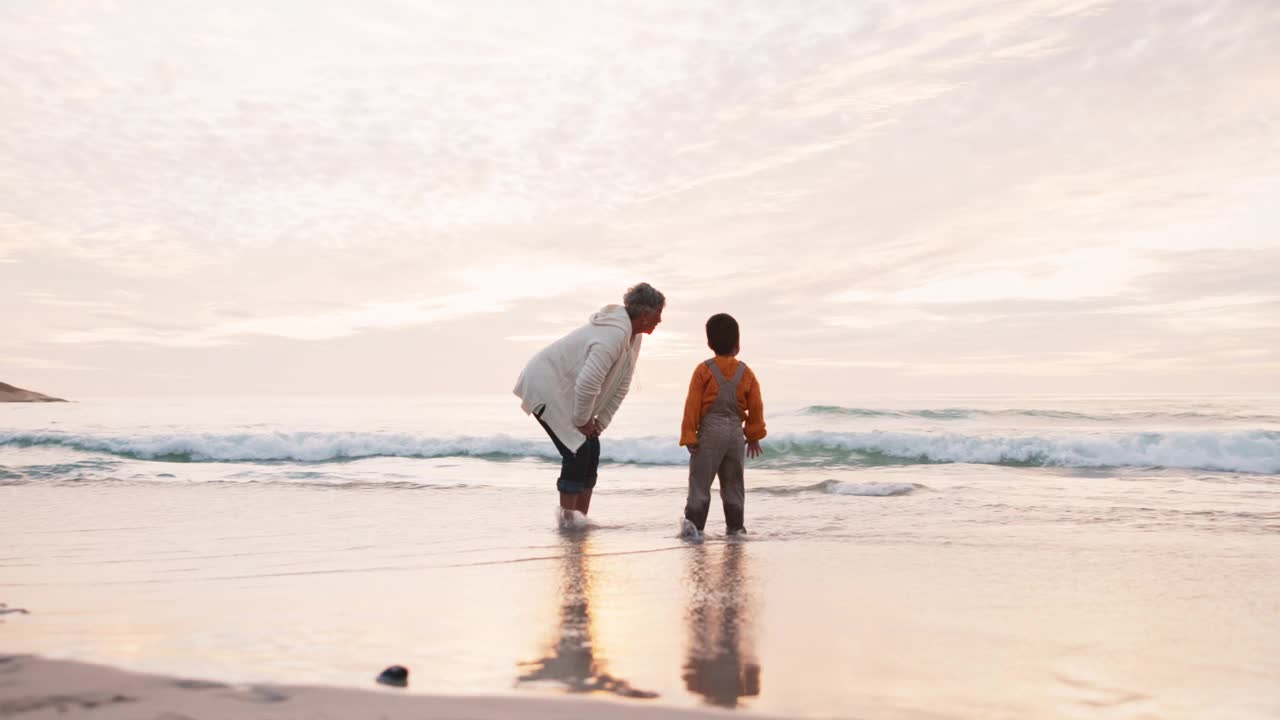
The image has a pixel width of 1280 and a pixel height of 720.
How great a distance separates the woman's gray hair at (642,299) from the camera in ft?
20.2

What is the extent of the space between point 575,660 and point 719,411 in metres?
3.31

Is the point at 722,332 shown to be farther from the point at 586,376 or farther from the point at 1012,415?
the point at 1012,415

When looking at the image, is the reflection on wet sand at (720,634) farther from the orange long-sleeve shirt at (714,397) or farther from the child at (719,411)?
the orange long-sleeve shirt at (714,397)

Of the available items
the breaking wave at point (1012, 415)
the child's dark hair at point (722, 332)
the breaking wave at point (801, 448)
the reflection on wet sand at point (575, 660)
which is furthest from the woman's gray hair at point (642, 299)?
the breaking wave at point (1012, 415)

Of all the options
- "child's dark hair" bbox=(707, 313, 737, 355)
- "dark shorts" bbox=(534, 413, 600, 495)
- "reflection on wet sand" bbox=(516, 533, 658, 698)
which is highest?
"child's dark hair" bbox=(707, 313, 737, 355)

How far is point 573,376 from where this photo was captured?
638 cm

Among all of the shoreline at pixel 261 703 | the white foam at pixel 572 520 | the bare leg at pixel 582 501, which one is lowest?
the shoreline at pixel 261 703

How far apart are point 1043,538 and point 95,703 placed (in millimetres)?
5748

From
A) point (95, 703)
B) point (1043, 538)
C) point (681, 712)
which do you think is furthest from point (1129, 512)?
point (95, 703)

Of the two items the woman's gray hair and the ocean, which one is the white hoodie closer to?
the woman's gray hair

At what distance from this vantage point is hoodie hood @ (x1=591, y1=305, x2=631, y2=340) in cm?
622

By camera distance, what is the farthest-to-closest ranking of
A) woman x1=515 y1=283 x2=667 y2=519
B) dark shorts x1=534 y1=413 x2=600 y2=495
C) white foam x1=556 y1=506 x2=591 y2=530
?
1. white foam x1=556 y1=506 x2=591 y2=530
2. dark shorts x1=534 y1=413 x2=600 y2=495
3. woman x1=515 y1=283 x2=667 y2=519

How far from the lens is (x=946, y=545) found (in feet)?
19.5

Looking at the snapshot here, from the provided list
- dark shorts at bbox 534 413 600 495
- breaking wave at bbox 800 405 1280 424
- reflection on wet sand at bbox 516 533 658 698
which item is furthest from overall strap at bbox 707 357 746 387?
breaking wave at bbox 800 405 1280 424
